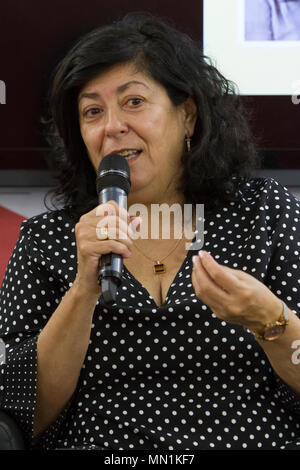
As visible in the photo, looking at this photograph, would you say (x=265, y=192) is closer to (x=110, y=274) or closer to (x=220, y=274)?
(x=220, y=274)

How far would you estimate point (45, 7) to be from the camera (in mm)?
2268

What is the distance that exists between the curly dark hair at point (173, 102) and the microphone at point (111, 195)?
349 mm

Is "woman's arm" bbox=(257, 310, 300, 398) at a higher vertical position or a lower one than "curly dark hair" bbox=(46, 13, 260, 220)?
lower

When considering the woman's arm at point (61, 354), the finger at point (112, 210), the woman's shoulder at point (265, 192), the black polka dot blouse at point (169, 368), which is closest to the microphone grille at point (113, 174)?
the finger at point (112, 210)

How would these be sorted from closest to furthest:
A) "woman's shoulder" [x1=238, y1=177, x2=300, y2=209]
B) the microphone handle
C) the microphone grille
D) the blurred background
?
the microphone handle
the microphone grille
"woman's shoulder" [x1=238, y1=177, x2=300, y2=209]
the blurred background

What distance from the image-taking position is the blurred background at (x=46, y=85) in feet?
7.40

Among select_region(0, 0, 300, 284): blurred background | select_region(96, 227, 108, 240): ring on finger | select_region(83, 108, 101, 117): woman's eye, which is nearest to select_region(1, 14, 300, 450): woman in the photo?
select_region(83, 108, 101, 117): woman's eye

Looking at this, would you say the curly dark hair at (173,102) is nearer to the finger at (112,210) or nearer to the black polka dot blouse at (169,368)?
the black polka dot blouse at (169,368)

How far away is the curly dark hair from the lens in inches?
68.5

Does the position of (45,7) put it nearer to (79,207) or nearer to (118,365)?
(79,207)

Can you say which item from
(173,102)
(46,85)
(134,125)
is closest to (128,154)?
(134,125)

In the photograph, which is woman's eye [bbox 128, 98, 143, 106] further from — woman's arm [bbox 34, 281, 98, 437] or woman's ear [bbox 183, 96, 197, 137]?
woman's arm [bbox 34, 281, 98, 437]
